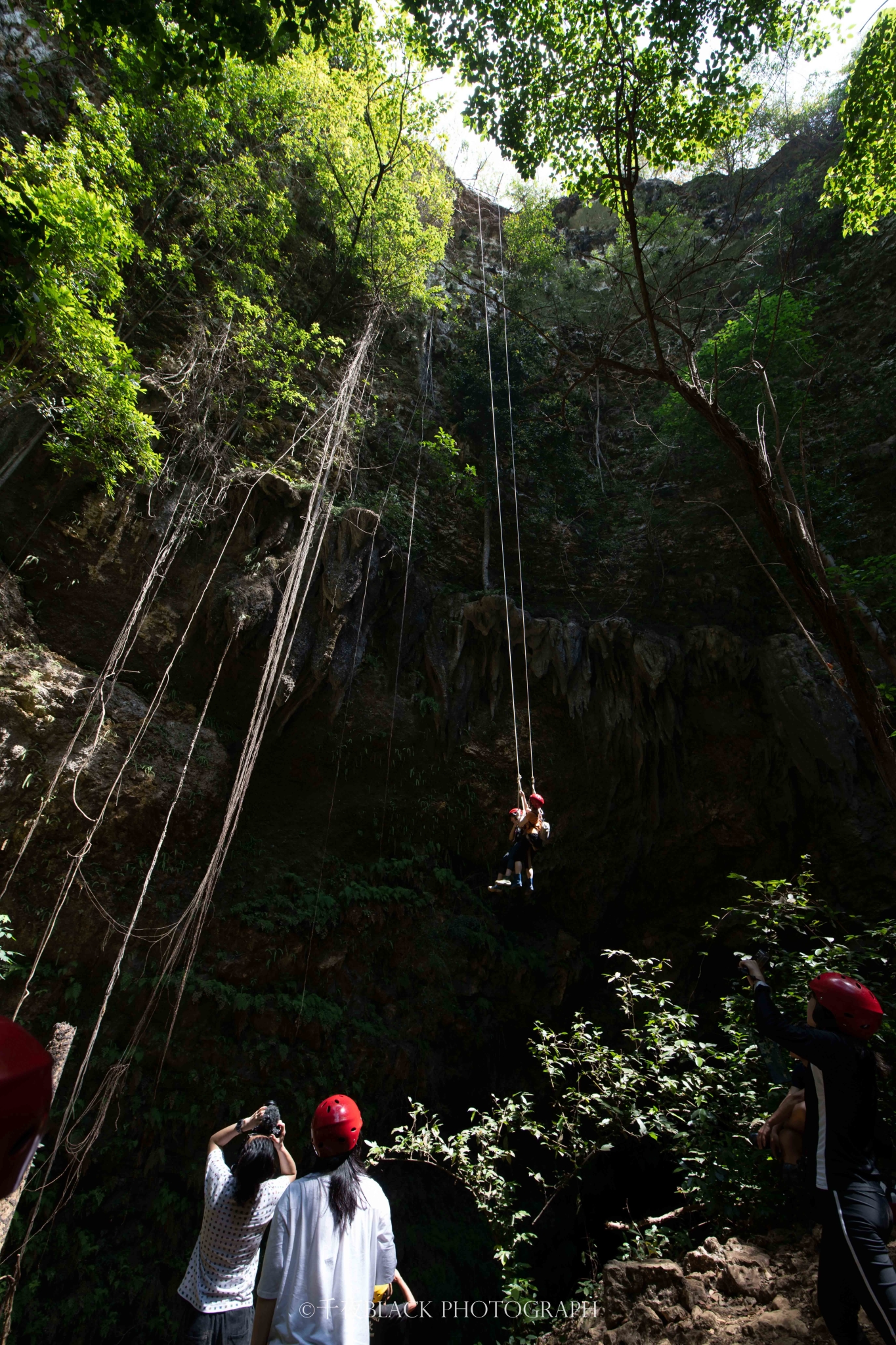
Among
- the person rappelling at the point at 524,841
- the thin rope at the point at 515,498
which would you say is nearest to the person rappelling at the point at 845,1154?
the person rappelling at the point at 524,841

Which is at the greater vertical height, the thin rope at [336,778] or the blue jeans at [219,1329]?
the thin rope at [336,778]

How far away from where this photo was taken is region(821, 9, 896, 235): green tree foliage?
4039mm

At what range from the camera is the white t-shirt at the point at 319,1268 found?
1.60m

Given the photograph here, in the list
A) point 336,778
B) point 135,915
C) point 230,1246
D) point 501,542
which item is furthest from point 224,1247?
point 501,542

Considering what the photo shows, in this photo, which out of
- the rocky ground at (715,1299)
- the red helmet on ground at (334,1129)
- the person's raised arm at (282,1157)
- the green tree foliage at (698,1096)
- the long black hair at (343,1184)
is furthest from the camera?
the green tree foliage at (698,1096)

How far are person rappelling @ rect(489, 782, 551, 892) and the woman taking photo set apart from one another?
2.54m

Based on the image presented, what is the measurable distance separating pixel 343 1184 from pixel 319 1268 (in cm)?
19

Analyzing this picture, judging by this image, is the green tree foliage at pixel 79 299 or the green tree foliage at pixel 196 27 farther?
the green tree foliage at pixel 79 299

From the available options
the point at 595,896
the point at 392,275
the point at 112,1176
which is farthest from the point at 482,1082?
the point at 392,275

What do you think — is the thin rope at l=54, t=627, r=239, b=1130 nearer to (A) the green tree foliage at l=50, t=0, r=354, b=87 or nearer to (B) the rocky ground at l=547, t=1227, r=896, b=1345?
(B) the rocky ground at l=547, t=1227, r=896, b=1345

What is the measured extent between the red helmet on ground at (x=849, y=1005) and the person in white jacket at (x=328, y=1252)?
5.39 feet

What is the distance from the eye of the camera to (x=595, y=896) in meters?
7.51

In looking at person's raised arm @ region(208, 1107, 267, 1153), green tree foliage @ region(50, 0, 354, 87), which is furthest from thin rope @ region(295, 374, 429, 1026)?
green tree foliage @ region(50, 0, 354, 87)

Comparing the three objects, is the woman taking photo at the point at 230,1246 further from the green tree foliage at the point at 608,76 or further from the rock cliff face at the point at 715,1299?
the green tree foliage at the point at 608,76
